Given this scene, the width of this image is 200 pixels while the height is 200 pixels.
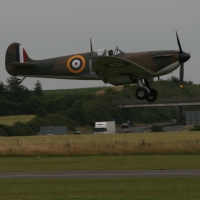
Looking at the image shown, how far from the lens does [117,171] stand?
33.8 metres

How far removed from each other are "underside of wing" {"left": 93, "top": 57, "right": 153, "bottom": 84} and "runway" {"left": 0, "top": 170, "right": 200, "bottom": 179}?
465 centimetres

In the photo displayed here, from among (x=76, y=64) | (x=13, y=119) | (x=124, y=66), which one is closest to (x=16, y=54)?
(x=76, y=64)

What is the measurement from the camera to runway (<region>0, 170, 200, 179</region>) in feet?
101

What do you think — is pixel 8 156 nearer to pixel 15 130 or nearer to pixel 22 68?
pixel 22 68

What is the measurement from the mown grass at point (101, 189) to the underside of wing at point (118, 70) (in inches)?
189

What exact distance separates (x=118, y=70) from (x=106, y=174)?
548 centimetres

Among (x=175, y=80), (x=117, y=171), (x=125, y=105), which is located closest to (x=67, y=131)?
(x=125, y=105)

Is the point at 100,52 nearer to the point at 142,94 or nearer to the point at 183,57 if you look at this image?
the point at 142,94

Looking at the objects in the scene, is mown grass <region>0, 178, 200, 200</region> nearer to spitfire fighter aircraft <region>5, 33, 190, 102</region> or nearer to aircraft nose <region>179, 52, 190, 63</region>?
spitfire fighter aircraft <region>5, 33, 190, 102</region>

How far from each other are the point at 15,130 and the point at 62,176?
6759cm

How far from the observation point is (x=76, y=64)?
100 feet

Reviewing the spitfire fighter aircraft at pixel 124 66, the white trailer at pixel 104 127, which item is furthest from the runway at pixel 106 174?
the white trailer at pixel 104 127

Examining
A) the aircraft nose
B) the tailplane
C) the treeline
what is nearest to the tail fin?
the tailplane

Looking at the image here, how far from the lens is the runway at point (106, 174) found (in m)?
30.7
